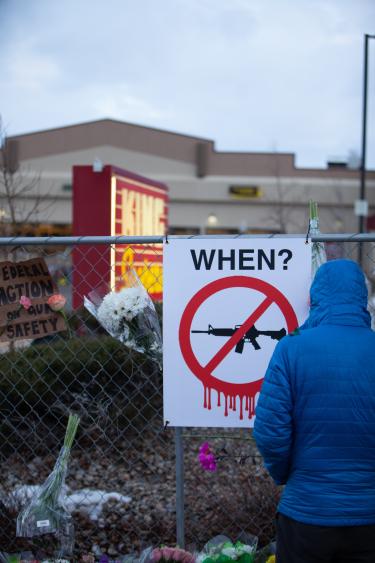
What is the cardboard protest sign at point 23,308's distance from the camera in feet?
11.2

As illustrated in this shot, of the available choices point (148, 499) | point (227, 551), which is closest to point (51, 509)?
point (227, 551)

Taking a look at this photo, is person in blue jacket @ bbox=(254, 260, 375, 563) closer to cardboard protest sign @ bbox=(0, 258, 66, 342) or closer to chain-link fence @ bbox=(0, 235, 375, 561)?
chain-link fence @ bbox=(0, 235, 375, 561)

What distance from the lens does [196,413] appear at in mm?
3098

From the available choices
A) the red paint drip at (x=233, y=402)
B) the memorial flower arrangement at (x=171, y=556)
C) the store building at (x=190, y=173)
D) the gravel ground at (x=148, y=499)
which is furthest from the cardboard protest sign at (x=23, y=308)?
the store building at (x=190, y=173)

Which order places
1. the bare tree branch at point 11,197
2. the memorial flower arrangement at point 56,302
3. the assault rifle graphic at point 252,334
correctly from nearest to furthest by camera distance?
the assault rifle graphic at point 252,334, the memorial flower arrangement at point 56,302, the bare tree branch at point 11,197

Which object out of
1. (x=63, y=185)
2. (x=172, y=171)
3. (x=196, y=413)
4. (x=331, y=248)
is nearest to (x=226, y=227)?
(x=172, y=171)

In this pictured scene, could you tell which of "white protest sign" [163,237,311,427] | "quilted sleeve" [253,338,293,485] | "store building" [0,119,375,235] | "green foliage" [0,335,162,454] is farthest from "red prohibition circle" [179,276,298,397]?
"store building" [0,119,375,235]

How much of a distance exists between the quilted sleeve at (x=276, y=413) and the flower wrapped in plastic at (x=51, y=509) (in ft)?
4.61

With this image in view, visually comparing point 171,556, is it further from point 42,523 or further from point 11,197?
point 11,197

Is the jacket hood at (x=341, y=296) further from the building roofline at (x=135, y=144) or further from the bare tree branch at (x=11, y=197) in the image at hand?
the building roofline at (x=135, y=144)

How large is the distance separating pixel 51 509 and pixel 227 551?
92 cm

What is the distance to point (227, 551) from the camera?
322cm

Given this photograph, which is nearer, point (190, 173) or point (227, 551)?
point (227, 551)

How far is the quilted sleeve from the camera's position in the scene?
2139mm
